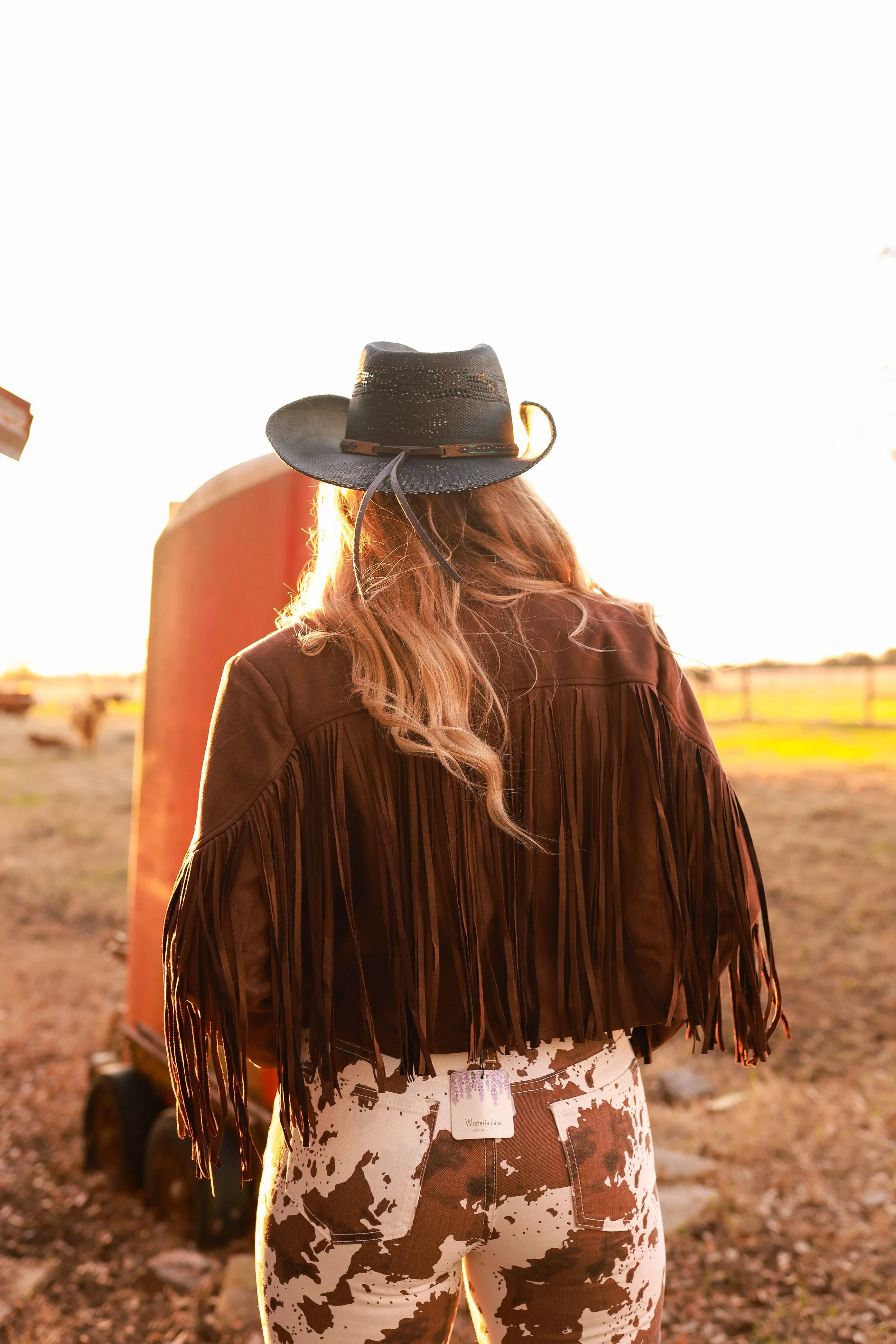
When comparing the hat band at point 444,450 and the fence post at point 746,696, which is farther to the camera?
the fence post at point 746,696

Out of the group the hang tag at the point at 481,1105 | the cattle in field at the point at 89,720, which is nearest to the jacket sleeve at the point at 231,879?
the hang tag at the point at 481,1105

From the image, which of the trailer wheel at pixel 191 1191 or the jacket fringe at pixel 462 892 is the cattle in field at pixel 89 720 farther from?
the jacket fringe at pixel 462 892

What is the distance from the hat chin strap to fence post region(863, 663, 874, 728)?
10011 mm

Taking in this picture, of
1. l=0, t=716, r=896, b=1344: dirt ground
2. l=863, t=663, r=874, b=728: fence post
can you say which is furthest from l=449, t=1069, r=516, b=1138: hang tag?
l=863, t=663, r=874, b=728: fence post

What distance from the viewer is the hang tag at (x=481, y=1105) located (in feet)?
4.08

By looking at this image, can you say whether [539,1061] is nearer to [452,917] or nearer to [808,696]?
[452,917]

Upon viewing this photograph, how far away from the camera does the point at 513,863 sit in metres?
1.37

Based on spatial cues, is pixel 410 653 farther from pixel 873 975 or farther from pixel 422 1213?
pixel 873 975

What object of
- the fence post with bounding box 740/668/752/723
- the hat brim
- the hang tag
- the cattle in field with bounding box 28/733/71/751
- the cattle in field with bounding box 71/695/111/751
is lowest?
the cattle in field with bounding box 28/733/71/751

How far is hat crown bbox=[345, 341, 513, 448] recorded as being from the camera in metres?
1.50

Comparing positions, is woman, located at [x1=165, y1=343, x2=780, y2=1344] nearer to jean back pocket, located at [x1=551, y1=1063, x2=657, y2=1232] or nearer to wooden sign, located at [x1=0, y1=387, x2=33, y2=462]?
jean back pocket, located at [x1=551, y1=1063, x2=657, y2=1232]

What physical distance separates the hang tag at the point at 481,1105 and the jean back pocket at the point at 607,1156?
0.07 meters

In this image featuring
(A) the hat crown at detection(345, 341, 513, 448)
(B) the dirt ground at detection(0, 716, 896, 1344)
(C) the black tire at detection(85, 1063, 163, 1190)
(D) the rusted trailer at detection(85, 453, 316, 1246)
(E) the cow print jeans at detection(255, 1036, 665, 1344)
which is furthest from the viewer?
(C) the black tire at detection(85, 1063, 163, 1190)

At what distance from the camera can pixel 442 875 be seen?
1353 millimetres
